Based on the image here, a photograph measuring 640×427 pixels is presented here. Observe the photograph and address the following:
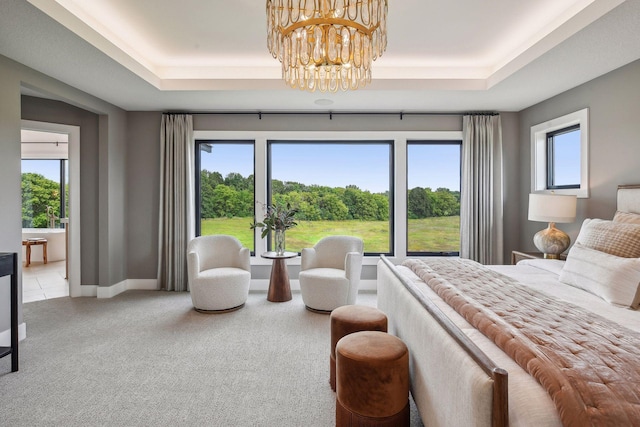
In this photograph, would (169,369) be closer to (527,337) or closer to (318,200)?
(527,337)

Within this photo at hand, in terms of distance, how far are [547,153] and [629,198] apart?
1.60 meters

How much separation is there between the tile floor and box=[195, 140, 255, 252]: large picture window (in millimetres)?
2114

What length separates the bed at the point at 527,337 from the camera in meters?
1.03

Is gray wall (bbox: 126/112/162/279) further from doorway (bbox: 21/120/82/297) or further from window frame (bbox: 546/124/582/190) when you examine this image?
window frame (bbox: 546/124/582/190)

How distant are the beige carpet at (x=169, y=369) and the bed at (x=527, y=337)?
2.50 feet

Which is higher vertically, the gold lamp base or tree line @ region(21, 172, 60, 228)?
tree line @ region(21, 172, 60, 228)

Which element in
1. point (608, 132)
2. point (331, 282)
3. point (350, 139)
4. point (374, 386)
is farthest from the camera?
point (350, 139)

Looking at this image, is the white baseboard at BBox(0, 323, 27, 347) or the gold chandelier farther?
the white baseboard at BBox(0, 323, 27, 347)

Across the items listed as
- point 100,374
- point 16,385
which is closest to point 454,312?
point 100,374

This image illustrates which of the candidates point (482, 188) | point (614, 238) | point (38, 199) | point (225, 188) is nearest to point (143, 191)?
point (225, 188)

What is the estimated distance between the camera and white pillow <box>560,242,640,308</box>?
191 centimetres

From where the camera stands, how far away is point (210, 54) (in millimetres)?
3703

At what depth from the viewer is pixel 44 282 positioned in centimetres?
537

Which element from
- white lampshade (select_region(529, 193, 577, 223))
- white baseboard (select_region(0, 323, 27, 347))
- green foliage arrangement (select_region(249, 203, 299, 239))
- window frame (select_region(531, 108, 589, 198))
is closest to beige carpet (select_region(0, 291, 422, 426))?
white baseboard (select_region(0, 323, 27, 347))
